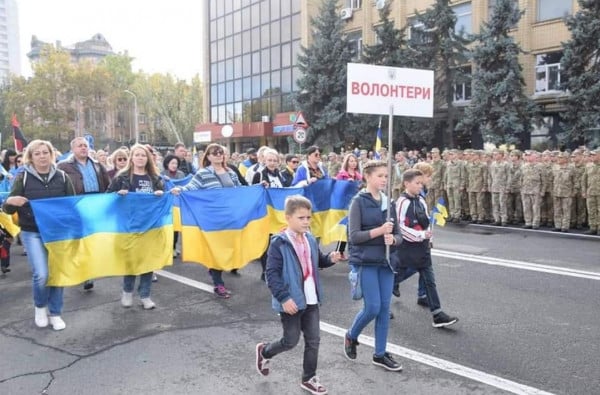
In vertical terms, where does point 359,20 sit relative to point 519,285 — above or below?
above

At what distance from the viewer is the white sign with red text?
564 centimetres

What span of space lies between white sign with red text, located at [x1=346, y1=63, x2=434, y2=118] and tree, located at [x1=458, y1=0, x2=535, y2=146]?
18201mm

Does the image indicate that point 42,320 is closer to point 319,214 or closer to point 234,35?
point 319,214

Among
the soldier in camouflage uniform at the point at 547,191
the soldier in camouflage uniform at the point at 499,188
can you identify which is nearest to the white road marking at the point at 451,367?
the soldier in camouflage uniform at the point at 499,188

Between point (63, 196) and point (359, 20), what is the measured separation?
30893 millimetres

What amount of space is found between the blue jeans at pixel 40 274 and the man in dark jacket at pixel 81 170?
1.40 m

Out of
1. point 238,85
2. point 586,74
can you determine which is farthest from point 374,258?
point 238,85

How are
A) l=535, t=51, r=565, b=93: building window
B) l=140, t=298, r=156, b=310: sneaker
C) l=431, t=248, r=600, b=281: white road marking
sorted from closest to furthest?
l=140, t=298, r=156, b=310: sneaker < l=431, t=248, r=600, b=281: white road marking < l=535, t=51, r=565, b=93: building window

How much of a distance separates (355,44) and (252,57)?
1190 cm

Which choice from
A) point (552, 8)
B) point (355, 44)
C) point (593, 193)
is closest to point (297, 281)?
point (593, 193)

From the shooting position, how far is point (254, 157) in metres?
14.0

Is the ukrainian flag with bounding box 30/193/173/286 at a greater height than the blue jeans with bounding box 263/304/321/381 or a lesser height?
greater

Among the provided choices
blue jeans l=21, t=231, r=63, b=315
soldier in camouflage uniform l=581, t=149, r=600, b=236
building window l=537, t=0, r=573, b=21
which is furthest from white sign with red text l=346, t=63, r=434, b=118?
building window l=537, t=0, r=573, b=21

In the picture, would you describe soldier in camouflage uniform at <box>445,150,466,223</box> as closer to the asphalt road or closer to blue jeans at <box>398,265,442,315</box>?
the asphalt road
